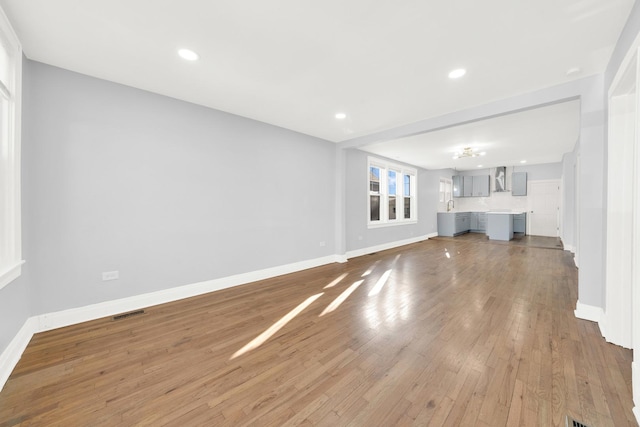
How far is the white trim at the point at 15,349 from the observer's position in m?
1.72

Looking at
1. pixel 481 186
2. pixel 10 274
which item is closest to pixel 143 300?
pixel 10 274

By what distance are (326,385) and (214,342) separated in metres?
1.16

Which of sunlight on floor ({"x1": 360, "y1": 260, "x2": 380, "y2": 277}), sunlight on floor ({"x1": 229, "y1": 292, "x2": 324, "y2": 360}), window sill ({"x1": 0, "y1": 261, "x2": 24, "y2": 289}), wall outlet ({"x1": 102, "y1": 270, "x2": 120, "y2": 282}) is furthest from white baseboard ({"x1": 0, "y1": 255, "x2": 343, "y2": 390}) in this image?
sunlight on floor ({"x1": 360, "y1": 260, "x2": 380, "y2": 277})

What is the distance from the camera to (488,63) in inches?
96.0

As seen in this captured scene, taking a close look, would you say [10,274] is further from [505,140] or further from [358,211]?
[505,140]

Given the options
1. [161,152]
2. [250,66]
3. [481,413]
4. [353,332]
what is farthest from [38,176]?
[481,413]

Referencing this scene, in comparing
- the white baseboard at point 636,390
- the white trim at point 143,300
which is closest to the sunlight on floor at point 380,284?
the white trim at point 143,300

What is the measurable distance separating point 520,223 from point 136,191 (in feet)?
38.3

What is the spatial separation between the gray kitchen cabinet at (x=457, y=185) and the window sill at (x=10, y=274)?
39.0ft

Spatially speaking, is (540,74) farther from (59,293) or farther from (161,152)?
(59,293)

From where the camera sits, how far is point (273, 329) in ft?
8.05

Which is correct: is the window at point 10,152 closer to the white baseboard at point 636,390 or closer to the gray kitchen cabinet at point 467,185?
the white baseboard at point 636,390

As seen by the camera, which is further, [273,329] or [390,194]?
[390,194]

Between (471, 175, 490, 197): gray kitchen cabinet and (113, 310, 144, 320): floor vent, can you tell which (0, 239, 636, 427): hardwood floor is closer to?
(113, 310, 144, 320): floor vent
